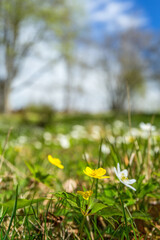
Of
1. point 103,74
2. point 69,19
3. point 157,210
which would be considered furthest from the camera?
point 103,74

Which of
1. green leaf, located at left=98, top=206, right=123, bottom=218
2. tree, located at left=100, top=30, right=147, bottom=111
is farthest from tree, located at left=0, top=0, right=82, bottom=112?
green leaf, located at left=98, top=206, right=123, bottom=218

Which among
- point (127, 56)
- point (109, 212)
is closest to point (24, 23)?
point (127, 56)

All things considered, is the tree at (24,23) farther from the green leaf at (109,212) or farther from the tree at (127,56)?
the green leaf at (109,212)

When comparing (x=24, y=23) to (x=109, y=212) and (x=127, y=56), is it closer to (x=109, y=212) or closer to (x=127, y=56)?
(x=127, y=56)

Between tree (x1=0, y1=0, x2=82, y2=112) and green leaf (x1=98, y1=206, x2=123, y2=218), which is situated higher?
tree (x1=0, y1=0, x2=82, y2=112)

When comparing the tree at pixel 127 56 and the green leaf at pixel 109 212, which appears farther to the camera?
the tree at pixel 127 56

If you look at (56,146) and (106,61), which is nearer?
(56,146)

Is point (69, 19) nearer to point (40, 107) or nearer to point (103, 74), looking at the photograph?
point (103, 74)

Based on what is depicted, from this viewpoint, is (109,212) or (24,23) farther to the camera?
(24,23)

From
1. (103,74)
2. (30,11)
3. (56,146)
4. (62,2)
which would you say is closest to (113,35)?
(103,74)

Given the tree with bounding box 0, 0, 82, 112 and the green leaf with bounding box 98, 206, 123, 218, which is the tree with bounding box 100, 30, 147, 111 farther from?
the green leaf with bounding box 98, 206, 123, 218

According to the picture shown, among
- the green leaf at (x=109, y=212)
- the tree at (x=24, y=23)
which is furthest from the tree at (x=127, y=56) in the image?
the green leaf at (x=109, y=212)

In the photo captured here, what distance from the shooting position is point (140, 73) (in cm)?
1938

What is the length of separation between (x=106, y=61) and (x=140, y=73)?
3.15 m
